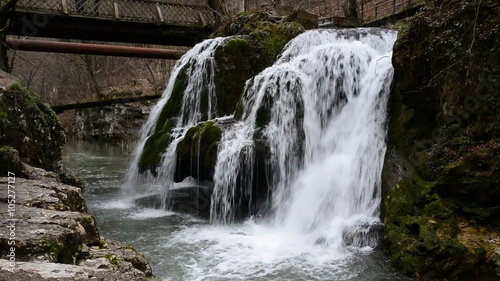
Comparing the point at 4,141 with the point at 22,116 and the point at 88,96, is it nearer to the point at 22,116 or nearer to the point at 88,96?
the point at 22,116

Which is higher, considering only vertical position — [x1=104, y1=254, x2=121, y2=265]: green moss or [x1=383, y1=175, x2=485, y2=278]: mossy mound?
[x1=104, y1=254, x2=121, y2=265]: green moss

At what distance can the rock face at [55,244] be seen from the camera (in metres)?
2.46

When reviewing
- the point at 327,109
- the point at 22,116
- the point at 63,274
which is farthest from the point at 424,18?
the point at 22,116

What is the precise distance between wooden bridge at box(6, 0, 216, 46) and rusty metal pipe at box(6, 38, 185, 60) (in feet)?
5.67

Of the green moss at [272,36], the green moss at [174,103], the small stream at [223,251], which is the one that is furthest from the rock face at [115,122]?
the small stream at [223,251]

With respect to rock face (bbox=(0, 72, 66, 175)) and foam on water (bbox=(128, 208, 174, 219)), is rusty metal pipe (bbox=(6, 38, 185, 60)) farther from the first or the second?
foam on water (bbox=(128, 208, 174, 219))

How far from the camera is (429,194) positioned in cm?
623

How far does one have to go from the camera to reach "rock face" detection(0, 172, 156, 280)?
246cm

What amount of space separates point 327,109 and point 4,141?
632cm

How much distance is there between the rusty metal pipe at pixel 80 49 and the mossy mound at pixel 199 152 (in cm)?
531

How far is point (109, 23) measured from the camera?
14.5 metres

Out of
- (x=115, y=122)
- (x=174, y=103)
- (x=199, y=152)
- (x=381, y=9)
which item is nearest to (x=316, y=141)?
(x=199, y=152)

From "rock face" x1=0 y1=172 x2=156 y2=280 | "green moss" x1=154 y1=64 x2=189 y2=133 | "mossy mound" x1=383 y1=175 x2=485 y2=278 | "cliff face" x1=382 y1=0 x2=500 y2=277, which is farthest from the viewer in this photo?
"green moss" x1=154 y1=64 x2=189 y2=133

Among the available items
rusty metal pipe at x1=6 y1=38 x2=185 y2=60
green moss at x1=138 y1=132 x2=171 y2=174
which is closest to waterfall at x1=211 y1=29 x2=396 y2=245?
green moss at x1=138 y1=132 x2=171 y2=174
